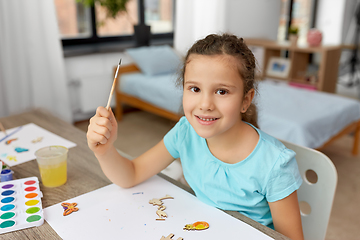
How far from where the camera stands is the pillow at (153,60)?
10.7 ft

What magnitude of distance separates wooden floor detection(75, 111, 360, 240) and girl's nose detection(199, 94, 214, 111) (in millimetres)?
1324

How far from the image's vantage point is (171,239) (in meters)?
0.70

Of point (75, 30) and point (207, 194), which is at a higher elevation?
point (75, 30)

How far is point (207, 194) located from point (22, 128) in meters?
0.80

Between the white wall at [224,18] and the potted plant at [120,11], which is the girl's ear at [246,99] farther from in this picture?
the potted plant at [120,11]

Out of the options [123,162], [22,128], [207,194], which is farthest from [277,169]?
[22,128]

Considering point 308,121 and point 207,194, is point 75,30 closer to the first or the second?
point 308,121

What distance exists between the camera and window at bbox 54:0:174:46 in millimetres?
3366

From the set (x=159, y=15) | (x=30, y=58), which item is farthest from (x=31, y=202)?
(x=159, y=15)

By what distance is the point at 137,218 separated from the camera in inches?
30.6

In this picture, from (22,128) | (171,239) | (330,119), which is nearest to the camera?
(171,239)

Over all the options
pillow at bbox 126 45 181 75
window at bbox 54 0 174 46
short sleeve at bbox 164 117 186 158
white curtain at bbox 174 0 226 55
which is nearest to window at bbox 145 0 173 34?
window at bbox 54 0 174 46

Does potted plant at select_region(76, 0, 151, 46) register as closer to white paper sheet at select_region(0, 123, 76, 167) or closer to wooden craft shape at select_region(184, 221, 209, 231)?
white paper sheet at select_region(0, 123, 76, 167)

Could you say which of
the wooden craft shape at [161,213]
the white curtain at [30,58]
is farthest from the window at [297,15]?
the wooden craft shape at [161,213]
